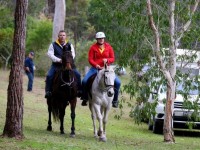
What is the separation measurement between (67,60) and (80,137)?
6.56 feet

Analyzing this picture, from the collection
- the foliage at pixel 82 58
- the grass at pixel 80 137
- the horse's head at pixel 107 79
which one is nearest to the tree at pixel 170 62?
the grass at pixel 80 137

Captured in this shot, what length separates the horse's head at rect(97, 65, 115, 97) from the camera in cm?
1384

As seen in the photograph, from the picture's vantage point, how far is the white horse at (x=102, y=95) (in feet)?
45.5

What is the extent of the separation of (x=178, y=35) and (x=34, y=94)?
14321 mm

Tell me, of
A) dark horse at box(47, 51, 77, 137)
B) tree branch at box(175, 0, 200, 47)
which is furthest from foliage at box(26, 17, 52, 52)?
tree branch at box(175, 0, 200, 47)

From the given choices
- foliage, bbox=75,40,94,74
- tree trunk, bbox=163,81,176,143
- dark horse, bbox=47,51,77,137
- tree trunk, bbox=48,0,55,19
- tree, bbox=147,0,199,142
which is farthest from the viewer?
tree trunk, bbox=48,0,55,19

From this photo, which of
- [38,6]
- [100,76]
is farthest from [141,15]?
[38,6]

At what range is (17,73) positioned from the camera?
1126 centimetres

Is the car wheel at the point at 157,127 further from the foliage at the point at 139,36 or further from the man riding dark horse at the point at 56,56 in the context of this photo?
the man riding dark horse at the point at 56,56

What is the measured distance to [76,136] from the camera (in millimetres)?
14617

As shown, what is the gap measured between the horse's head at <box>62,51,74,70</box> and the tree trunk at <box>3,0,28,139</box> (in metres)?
2.96

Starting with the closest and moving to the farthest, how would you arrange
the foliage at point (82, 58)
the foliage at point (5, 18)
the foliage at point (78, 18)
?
the foliage at point (5, 18) → the foliage at point (82, 58) → the foliage at point (78, 18)

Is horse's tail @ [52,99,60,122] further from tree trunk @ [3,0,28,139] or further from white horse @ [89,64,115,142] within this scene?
tree trunk @ [3,0,28,139]

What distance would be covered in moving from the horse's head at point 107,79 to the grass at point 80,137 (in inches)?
49.5
